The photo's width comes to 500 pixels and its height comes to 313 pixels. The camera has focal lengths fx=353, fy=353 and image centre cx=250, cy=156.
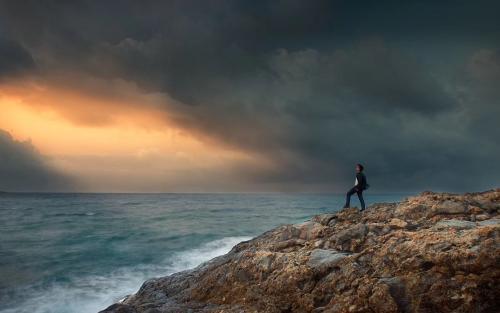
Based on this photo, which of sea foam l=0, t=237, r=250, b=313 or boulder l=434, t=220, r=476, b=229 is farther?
sea foam l=0, t=237, r=250, b=313

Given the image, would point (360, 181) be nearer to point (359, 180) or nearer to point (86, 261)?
point (359, 180)

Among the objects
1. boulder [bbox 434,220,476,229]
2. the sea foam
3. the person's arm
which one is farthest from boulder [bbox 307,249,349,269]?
the sea foam

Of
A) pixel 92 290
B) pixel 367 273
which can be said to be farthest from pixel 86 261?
pixel 367 273

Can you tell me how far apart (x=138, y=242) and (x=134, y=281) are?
53.8 feet

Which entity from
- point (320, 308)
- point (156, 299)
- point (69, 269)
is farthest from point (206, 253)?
point (320, 308)

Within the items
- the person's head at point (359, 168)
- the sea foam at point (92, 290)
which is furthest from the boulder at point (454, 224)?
the sea foam at point (92, 290)

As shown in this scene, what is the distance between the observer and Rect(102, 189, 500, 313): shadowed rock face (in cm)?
726

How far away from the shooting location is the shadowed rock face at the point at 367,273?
23.8 feet

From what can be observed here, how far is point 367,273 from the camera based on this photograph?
8.34 m

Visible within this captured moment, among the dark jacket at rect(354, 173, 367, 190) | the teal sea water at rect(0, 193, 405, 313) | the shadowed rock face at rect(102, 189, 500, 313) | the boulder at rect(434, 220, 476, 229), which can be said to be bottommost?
the teal sea water at rect(0, 193, 405, 313)

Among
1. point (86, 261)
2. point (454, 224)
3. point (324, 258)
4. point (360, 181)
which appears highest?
point (360, 181)

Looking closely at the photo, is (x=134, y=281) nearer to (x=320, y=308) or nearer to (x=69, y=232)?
(x=320, y=308)

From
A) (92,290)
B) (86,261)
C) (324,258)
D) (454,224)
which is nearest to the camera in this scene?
(324,258)

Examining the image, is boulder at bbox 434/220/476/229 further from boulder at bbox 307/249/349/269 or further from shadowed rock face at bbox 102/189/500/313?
boulder at bbox 307/249/349/269
